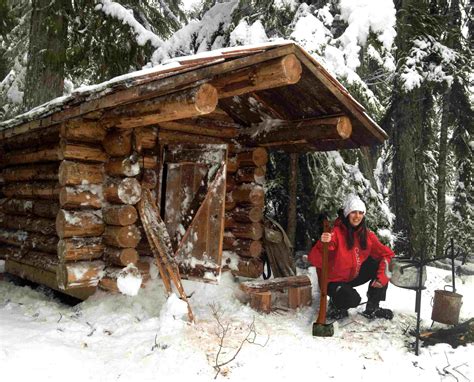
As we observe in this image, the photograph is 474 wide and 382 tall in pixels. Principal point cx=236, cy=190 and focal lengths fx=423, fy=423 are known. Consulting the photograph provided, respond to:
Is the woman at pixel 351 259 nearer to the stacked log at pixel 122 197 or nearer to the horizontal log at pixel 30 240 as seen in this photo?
the stacked log at pixel 122 197

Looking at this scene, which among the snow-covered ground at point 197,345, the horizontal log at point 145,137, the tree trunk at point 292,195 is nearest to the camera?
the snow-covered ground at point 197,345

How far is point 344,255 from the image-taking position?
5.52 metres

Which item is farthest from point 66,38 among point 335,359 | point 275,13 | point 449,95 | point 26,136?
point 449,95

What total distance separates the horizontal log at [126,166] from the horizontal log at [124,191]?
10 cm

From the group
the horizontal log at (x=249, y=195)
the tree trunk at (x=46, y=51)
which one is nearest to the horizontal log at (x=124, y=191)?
the horizontal log at (x=249, y=195)

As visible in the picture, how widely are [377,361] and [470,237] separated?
10312 millimetres

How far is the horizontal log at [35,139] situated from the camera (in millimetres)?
6391

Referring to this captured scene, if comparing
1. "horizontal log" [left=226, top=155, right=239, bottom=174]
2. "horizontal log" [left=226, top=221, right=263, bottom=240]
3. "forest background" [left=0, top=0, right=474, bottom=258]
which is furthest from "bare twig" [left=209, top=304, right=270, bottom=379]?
"forest background" [left=0, top=0, right=474, bottom=258]

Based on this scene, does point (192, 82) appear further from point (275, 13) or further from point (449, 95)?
point (449, 95)

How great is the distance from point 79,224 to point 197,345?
2495mm

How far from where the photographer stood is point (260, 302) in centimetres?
→ 577

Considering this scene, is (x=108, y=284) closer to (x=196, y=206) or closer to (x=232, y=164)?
(x=196, y=206)

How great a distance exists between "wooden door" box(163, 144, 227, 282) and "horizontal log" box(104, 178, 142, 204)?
0.72 m

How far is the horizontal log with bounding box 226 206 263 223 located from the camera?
270 inches
